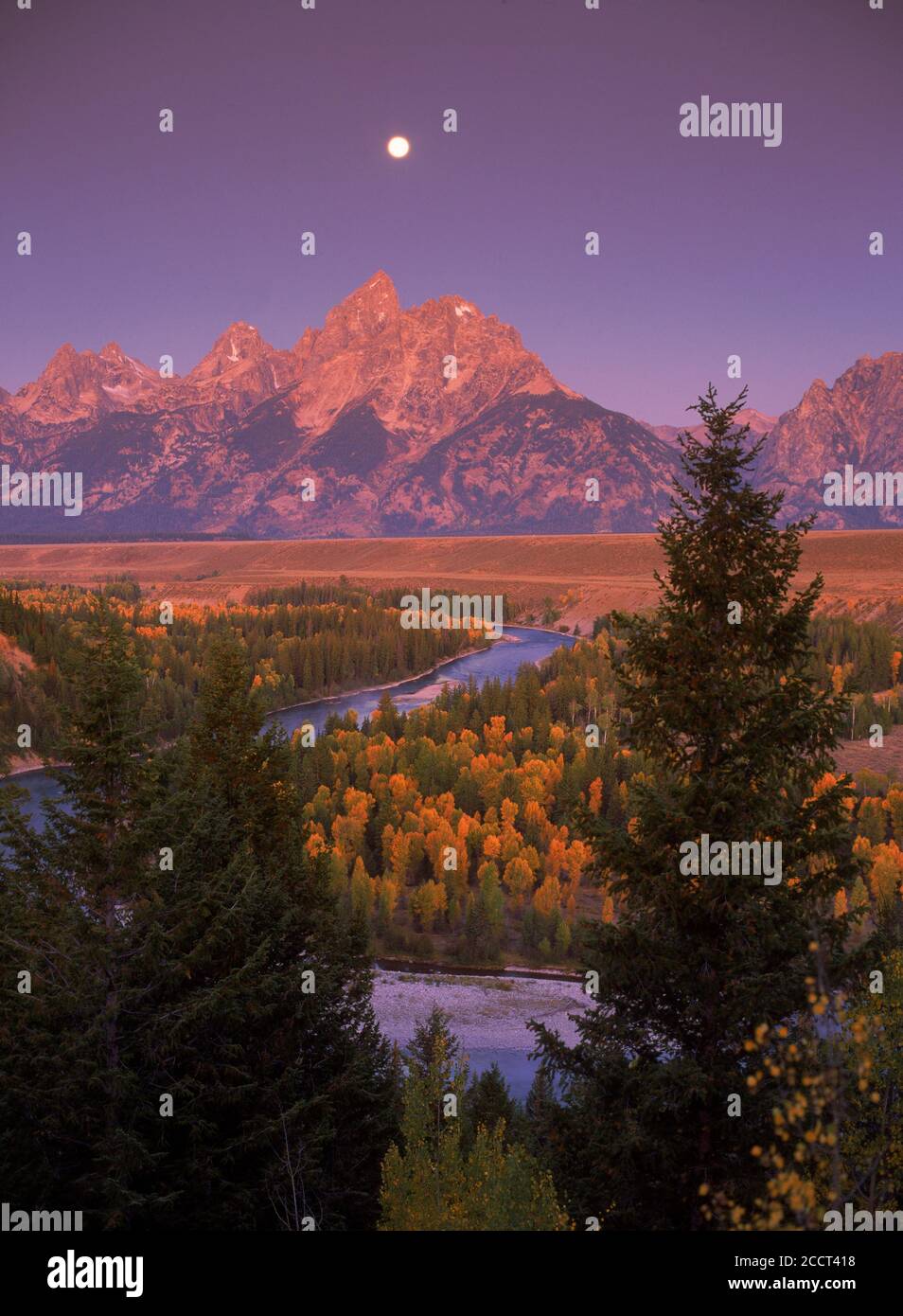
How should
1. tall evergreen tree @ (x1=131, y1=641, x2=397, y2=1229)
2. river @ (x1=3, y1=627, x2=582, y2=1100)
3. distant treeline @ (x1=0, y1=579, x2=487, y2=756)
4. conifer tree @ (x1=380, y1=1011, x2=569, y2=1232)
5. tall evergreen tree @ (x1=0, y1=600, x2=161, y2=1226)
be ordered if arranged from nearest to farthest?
conifer tree @ (x1=380, y1=1011, x2=569, y2=1232) < tall evergreen tree @ (x1=0, y1=600, x2=161, y2=1226) < tall evergreen tree @ (x1=131, y1=641, x2=397, y2=1229) < river @ (x1=3, y1=627, x2=582, y2=1100) < distant treeline @ (x1=0, y1=579, x2=487, y2=756)

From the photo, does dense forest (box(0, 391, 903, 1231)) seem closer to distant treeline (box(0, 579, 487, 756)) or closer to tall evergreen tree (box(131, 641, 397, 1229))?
tall evergreen tree (box(131, 641, 397, 1229))

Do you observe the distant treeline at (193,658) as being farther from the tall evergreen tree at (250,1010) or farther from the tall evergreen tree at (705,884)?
the tall evergreen tree at (705,884)

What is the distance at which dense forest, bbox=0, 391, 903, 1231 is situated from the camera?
1290 cm

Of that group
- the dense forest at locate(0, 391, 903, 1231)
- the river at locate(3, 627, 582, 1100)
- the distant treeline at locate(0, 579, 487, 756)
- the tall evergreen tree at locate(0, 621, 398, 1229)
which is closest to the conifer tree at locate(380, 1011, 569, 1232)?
the dense forest at locate(0, 391, 903, 1231)

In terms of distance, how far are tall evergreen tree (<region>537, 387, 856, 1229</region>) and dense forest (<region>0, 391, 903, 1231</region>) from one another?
0.16 feet

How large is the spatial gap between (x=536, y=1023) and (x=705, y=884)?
12.0 feet

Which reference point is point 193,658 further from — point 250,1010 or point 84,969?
point 84,969

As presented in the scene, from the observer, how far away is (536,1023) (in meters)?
14.3

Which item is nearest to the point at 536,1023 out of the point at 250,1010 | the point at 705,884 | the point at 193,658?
the point at 705,884

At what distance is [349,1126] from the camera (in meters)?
22.2

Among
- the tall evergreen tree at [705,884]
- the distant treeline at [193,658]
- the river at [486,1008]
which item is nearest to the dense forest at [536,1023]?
the tall evergreen tree at [705,884]

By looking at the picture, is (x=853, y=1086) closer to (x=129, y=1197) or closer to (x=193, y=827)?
(x=129, y=1197)

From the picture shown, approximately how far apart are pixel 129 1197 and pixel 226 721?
13.0 metres
